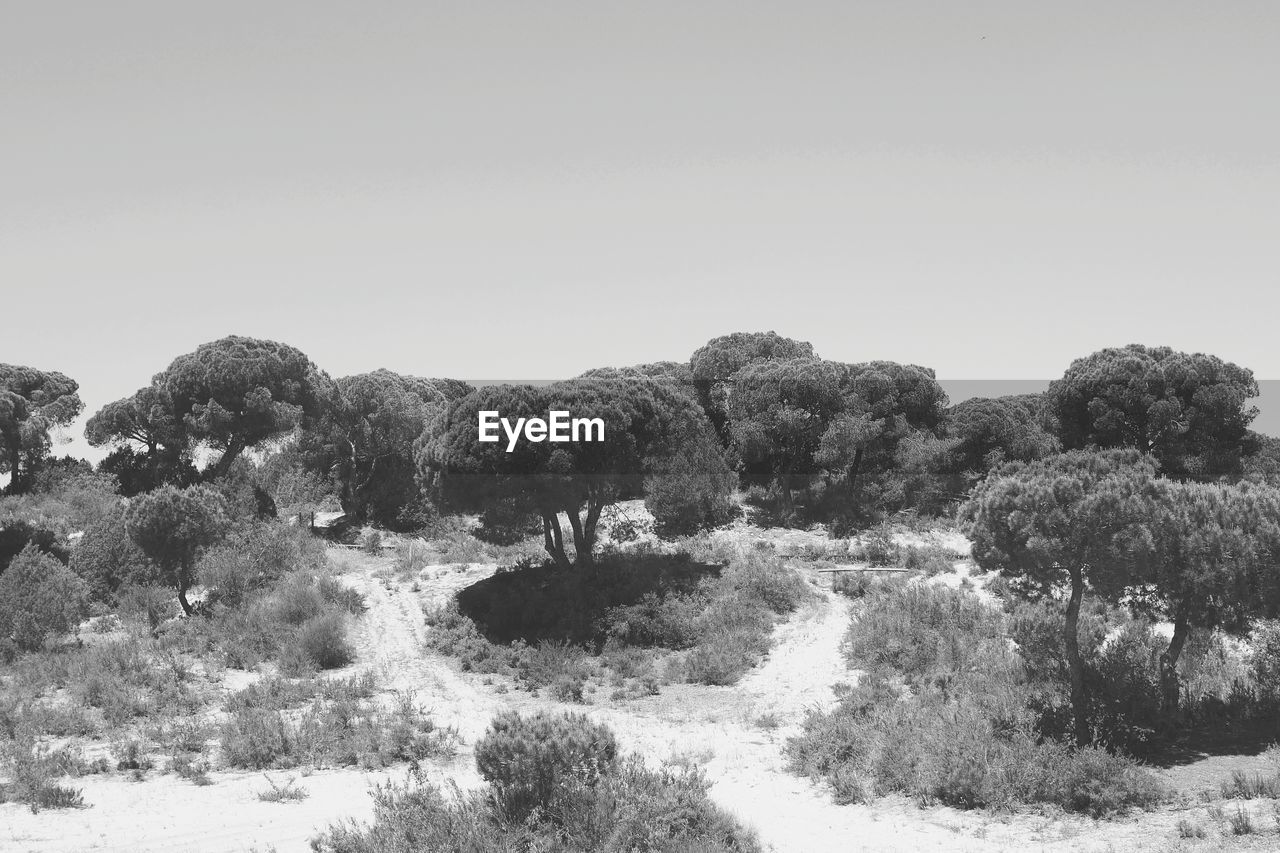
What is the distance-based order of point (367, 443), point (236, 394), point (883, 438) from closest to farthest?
point (236, 394) < point (883, 438) < point (367, 443)

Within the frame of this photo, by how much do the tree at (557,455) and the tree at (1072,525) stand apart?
12.3m

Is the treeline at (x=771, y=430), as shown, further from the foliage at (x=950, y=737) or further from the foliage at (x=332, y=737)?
the foliage at (x=332, y=737)

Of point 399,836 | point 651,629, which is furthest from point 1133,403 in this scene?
point 399,836

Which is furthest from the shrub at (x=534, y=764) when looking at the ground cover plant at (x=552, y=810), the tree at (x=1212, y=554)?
the tree at (x=1212, y=554)

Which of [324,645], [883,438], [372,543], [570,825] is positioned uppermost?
[883,438]

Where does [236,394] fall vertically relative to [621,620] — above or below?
above

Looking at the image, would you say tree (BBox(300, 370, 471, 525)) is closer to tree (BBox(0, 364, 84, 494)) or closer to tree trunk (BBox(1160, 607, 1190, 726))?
tree (BBox(0, 364, 84, 494))

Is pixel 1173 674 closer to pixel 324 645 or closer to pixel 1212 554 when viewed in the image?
pixel 1212 554

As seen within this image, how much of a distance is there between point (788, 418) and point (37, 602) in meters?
25.1

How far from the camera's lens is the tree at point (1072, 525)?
613 inches

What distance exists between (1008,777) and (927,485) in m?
25.3

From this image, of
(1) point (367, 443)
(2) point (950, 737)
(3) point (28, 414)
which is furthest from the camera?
(1) point (367, 443)

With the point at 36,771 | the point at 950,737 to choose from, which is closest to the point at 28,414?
the point at 36,771

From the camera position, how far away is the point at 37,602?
22.8 metres
